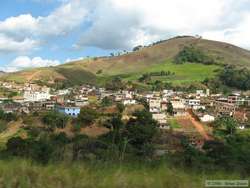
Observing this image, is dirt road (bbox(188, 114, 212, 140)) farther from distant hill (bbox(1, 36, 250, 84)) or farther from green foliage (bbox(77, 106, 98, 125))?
distant hill (bbox(1, 36, 250, 84))

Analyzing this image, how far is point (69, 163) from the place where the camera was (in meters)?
5.86

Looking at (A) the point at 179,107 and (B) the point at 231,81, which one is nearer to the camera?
(A) the point at 179,107

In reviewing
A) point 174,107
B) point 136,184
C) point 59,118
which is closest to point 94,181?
point 136,184

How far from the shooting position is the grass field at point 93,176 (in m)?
4.92

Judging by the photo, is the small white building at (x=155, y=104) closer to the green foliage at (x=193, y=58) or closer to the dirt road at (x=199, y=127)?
the dirt road at (x=199, y=127)

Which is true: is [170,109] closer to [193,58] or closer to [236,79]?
[236,79]

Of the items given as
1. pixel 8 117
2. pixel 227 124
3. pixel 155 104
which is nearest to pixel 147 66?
pixel 155 104

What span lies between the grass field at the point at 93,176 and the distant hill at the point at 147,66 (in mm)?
103397

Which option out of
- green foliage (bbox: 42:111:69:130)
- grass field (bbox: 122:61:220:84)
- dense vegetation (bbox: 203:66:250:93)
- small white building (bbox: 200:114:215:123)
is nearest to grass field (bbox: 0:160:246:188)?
green foliage (bbox: 42:111:69:130)

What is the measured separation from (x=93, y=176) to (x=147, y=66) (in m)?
156

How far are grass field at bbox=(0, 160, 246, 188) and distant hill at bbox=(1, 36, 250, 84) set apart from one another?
103397 millimetres

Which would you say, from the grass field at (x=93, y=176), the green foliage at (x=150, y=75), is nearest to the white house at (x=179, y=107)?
the green foliage at (x=150, y=75)

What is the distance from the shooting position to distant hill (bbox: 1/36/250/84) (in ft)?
409

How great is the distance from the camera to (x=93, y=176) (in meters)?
5.20
